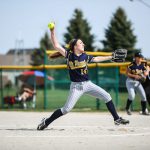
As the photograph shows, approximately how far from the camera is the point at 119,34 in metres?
62.5

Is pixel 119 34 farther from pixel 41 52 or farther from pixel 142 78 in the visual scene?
pixel 142 78

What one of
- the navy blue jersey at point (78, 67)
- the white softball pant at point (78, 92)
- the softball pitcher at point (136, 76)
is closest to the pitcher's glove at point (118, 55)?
the navy blue jersey at point (78, 67)

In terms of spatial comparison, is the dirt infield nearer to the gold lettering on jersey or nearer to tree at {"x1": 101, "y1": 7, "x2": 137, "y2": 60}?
the gold lettering on jersey

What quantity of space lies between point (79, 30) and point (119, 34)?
892cm

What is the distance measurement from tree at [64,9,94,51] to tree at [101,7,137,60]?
4.86m

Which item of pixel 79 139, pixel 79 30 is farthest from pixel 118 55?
pixel 79 30

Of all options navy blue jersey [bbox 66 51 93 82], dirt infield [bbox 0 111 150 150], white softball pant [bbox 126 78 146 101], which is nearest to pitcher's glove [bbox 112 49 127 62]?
navy blue jersey [bbox 66 51 93 82]

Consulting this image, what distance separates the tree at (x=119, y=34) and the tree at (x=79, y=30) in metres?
4.86

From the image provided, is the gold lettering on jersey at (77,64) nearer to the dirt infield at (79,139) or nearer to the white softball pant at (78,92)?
the white softball pant at (78,92)

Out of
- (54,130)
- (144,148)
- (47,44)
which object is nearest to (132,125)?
(54,130)

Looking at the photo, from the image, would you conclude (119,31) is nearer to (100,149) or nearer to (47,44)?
(47,44)

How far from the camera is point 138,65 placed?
44.3 feet

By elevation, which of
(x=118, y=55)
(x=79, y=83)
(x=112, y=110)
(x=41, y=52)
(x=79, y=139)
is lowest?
(x=79, y=139)

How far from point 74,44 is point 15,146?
2.91 metres
